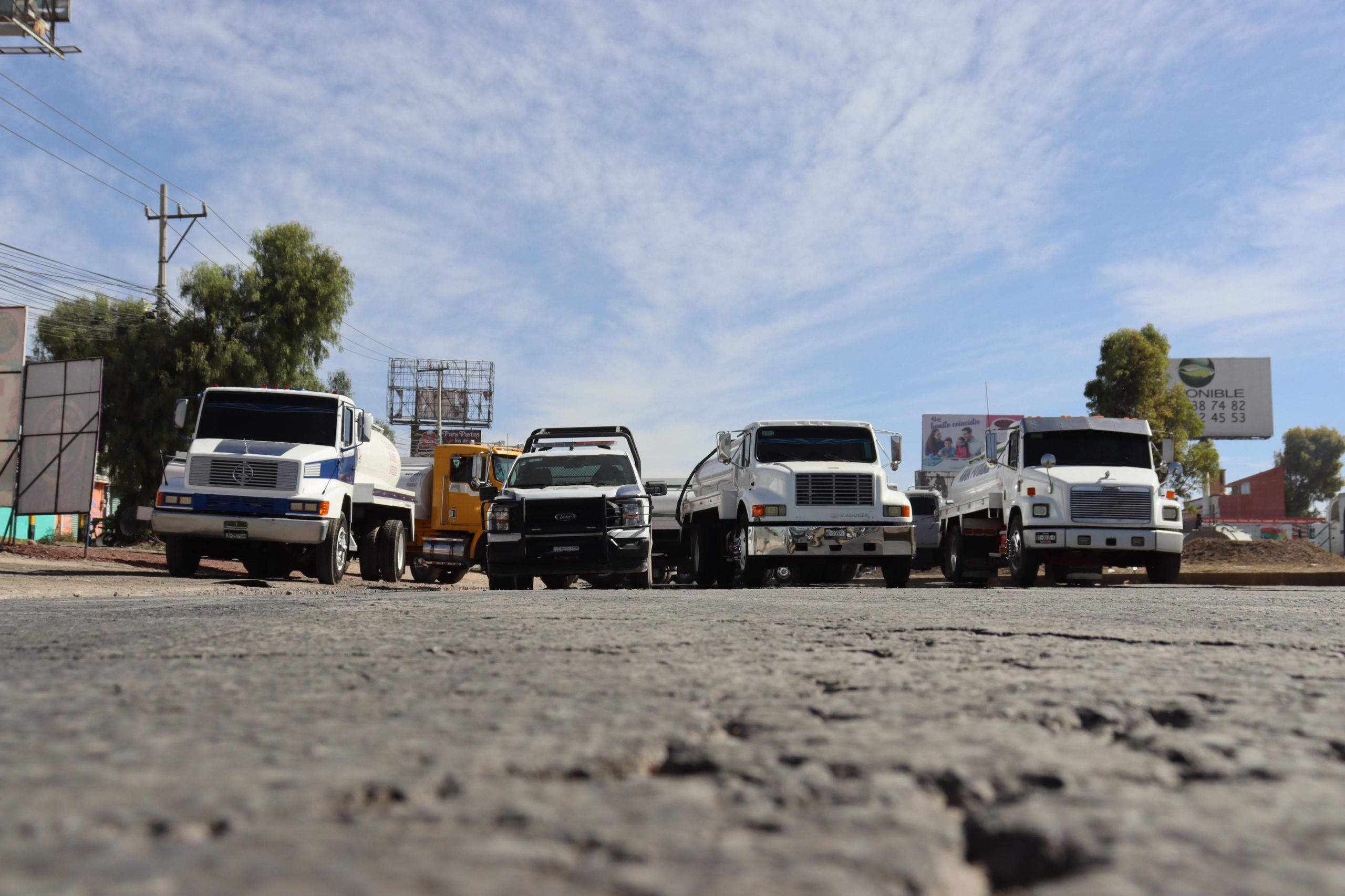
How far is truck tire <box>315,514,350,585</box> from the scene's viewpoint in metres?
14.4

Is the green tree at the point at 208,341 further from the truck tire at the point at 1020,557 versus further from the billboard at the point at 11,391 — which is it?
the truck tire at the point at 1020,557

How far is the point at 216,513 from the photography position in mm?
13711

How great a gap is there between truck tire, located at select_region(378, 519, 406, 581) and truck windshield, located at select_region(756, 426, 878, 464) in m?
6.86

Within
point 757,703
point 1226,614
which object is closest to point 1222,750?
point 757,703

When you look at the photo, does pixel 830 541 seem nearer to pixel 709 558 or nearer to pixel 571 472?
pixel 709 558

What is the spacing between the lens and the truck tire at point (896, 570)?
1459 centimetres

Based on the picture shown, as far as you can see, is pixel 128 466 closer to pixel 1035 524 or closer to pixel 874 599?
pixel 1035 524

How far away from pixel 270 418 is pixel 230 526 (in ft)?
5.37

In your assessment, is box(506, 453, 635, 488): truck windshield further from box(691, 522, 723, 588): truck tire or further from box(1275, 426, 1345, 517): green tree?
box(1275, 426, 1345, 517): green tree

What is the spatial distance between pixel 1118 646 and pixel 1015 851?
9.19ft

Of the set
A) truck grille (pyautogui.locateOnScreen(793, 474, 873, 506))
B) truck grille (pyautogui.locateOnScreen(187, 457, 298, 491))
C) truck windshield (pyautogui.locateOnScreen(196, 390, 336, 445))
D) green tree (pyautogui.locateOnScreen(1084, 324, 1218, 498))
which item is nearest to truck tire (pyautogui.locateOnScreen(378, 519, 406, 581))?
truck windshield (pyautogui.locateOnScreen(196, 390, 336, 445))

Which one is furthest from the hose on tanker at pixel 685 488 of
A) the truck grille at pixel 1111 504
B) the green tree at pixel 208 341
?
the green tree at pixel 208 341

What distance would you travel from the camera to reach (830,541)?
13.9m

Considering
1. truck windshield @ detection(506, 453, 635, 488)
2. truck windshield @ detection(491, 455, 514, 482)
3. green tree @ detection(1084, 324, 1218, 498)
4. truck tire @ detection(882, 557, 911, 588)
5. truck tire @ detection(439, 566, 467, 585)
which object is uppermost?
green tree @ detection(1084, 324, 1218, 498)
